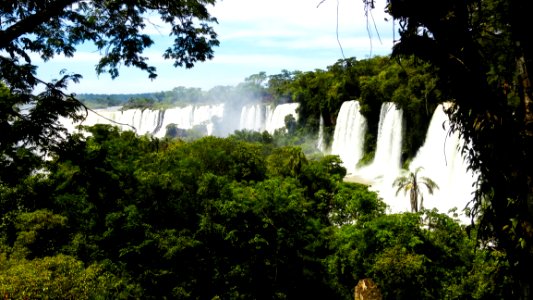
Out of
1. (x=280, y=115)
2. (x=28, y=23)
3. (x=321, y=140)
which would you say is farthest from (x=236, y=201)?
(x=280, y=115)

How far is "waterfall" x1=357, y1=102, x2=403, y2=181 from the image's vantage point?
126 feet

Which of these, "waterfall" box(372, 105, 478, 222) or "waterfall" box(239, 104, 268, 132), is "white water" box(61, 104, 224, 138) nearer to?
"waterfall" box(239, 104, 268, 132)

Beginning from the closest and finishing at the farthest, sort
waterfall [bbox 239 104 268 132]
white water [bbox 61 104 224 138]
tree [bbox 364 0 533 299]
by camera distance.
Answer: tree [bbox 364 0 533 299] < waterfall [bbox 239 104 268 132] < white water [bbox 61 104 224 138]

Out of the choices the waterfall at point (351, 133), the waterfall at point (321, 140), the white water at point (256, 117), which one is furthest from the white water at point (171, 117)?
the waterfall at point (351, 133)

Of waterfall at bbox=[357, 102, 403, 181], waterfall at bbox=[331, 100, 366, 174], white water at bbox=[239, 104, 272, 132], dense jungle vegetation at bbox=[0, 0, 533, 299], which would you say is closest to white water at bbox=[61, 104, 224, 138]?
white water at bbox=[239, 104, 272, 132]

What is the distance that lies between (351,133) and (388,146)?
24.8ft

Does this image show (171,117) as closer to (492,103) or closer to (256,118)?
(256,118)

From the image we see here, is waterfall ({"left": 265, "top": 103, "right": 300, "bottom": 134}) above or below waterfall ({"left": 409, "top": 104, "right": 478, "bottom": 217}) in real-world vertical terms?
above

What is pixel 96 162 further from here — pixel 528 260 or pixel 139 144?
pixel 139 144

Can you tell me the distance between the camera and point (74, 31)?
6.42 meters

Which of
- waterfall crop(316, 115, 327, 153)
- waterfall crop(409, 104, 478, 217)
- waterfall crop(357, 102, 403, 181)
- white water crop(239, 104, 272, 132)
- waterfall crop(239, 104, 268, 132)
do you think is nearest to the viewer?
waterfall crop(409, 104, 478, 217)

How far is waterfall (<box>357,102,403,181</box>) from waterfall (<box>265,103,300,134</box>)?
2414 cm

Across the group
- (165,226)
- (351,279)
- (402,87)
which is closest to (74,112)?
(165,226)

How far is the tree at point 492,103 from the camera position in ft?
9.60
